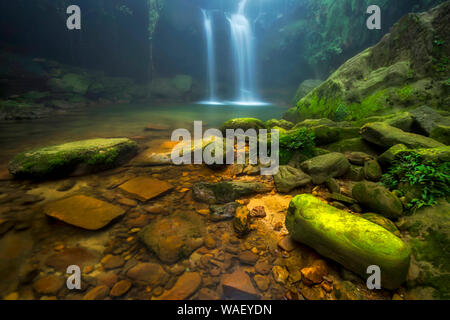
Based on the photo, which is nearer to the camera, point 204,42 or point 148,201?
point 148,201

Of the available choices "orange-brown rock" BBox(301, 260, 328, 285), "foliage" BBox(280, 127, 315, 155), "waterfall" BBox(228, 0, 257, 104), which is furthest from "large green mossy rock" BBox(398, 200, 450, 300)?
"waterfall" BBox(228, 0, 257, 104)

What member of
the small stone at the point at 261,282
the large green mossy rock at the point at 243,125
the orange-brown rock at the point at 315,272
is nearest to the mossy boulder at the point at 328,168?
the orange-brown rock at the point at 315,272

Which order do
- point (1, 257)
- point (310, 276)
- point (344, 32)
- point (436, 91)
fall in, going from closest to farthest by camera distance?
point (310, 276) < point (1, 257) < point (436, 91) < point (344, 32)

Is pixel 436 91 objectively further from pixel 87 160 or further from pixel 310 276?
pixel 87 160

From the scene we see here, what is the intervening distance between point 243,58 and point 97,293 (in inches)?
1243

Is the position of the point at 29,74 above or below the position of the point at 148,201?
above

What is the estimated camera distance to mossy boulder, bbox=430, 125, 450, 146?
3.48 m

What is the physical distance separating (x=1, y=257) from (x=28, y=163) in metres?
2.40

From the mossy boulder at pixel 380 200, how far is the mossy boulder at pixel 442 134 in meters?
2.28

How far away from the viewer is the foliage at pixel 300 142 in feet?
13.9

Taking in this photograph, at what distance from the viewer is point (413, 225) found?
7.16 ft

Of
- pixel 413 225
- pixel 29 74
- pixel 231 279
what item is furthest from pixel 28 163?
pixel 29 74

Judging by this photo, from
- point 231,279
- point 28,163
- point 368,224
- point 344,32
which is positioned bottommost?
point 231,279
